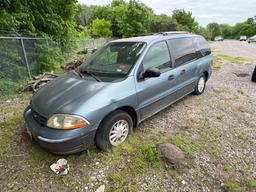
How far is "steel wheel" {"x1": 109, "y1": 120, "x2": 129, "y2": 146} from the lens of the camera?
272 centimetres

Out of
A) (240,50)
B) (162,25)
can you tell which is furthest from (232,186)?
(162,25)

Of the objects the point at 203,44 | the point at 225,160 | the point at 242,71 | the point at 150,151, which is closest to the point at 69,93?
the point at 150,151

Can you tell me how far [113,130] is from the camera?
2.72 metres

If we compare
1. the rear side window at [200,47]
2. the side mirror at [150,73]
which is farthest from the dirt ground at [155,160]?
the rear side window at [200,47]

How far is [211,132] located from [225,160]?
73 centimetres

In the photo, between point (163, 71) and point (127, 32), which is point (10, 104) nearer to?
point (163, 71)

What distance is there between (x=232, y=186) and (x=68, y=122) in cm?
210

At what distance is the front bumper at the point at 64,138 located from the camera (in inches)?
88.5

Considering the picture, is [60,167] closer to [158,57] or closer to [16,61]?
[158,57]

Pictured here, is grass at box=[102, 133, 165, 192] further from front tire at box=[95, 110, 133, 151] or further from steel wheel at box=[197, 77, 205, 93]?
steel wheel at box=[197, 77, 205, 93]

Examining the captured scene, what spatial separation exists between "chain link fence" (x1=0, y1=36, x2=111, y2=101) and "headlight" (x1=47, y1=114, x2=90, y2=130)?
3.60 metres

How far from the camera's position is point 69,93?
260 centimetres

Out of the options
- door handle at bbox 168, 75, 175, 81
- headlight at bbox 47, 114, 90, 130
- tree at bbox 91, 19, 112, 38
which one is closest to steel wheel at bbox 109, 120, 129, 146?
headlight at bbox 47, 114, 90, 130

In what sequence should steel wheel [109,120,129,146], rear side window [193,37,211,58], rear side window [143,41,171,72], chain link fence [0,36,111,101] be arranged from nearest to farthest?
steel wheel [109,120,129,146], rear side window [143,41,171,72], rear side window [193,37,211,58], chain link fence [0,36,111,101]
